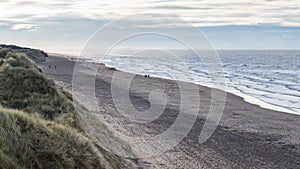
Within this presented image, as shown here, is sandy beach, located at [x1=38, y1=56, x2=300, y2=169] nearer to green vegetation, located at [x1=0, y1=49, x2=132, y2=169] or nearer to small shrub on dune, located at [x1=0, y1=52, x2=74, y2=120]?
small shrub on dune, located at [x1=0, y1=52, x2=74, y2=120]

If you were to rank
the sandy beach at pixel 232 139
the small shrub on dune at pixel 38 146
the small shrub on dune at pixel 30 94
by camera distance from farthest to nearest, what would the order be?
the sandy beach at pixel 232 139 < the small shrub on dune at pixel 30 94 < the small shrub on dune at pixel 38 146

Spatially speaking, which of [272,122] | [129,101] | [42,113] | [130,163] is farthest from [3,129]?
[129,101]

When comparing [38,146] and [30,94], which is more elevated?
[30,94]

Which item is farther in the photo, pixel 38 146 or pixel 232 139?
pixel 232 139

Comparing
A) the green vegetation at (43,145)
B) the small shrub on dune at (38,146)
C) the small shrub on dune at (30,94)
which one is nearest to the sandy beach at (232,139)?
the small shrub on dune at (30,94)

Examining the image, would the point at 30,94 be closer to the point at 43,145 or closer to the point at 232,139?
the point at 43,145

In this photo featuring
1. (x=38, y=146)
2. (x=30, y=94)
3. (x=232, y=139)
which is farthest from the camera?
(x=232, y=139)

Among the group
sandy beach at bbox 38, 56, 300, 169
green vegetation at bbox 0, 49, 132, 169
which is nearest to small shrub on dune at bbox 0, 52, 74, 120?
green vegetation at bbox 0, 49, 132, 169

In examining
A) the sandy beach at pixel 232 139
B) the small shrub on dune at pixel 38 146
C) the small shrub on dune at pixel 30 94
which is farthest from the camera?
the sandy beach at pixel 232 139

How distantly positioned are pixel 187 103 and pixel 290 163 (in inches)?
526

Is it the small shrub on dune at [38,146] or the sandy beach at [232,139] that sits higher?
the small shrub on dune at [38,146]

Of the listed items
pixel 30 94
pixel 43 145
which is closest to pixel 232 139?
pixel 30 94

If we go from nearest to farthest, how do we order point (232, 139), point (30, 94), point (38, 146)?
point (38, 146) < point (30, 94) < point (232, 139)

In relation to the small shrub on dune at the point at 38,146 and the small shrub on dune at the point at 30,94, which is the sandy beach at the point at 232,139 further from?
the small shrub on dune at the point at 38,146
